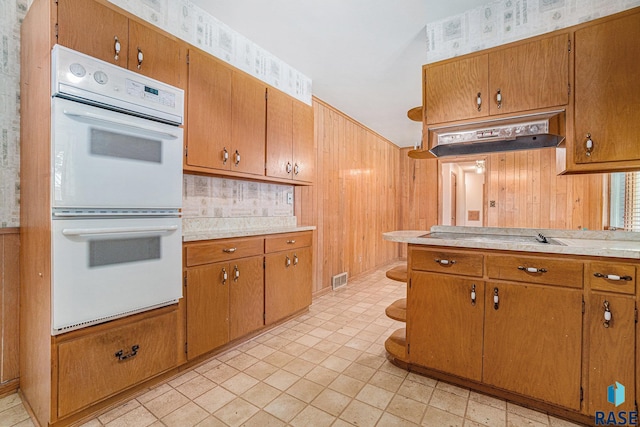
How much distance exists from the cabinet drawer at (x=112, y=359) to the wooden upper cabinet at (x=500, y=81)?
242 centimetres

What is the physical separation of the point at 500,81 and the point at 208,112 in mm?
2125

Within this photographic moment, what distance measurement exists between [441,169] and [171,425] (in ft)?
18.8

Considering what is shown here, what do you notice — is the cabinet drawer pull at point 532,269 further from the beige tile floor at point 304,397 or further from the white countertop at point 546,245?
the beige tile floor at point 304,397

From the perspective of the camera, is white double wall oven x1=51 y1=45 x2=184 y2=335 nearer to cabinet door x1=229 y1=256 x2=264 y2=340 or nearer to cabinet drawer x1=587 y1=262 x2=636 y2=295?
cabinet door x1=229 y1=256 x2=264 y2=340

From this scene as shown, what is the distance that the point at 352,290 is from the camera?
414cm

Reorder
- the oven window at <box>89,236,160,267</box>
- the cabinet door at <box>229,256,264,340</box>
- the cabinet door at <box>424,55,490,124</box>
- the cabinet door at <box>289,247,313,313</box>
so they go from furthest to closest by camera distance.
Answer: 1. the cabinet door at <box>289,247,313,313</box>
2. the cabinet door at <box>229,256,264,340</box>
3. the cabinet door at <box>424,55,490,124</box>
4. the oven window at <box>89,236,160,267</box>

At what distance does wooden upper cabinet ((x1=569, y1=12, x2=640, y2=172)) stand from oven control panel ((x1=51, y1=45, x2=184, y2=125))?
2558 mm

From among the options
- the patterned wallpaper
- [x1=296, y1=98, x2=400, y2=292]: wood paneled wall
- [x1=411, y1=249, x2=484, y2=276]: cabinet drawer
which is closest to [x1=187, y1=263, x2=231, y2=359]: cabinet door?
[x1=411, y1=249, x2=484, y2=276]: cabinet drawer

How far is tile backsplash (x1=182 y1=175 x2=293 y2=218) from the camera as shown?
235 cm

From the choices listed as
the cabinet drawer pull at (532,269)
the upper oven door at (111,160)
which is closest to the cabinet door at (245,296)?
the upper oven door at (111,160)

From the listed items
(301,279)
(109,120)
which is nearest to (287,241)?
(301,279)

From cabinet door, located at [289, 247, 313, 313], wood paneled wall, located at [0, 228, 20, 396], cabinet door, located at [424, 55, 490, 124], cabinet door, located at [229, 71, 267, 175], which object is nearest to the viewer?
wood paneled wall, located at [0, 228, 20, 396]

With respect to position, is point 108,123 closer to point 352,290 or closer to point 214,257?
point 214,257

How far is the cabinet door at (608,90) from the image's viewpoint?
1754 millimetres
